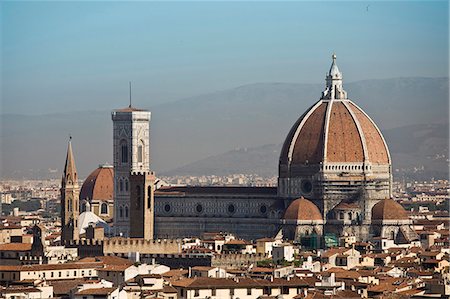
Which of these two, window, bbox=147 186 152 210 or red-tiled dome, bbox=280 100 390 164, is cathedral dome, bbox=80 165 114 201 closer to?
red-tiled dome, bbox=280 100 390 164

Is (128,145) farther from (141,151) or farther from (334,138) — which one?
(334,138)

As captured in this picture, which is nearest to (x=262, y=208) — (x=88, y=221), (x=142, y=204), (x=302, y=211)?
(x=302, y=211)

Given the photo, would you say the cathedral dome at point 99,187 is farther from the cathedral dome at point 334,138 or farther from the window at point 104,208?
the cathedral dome at point 334,138

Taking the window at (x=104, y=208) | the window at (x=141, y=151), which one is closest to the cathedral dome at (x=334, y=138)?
the window at (x=141, y=151)

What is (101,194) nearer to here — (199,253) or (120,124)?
(120,124)

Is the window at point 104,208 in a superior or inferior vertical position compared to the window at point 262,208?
superior

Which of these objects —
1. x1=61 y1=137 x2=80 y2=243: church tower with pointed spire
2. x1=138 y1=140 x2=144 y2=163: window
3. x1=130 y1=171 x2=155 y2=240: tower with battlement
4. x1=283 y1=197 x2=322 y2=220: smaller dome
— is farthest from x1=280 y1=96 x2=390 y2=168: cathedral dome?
x1=61 y1=137 x2=80 y2=243: church tower with pointed spire
